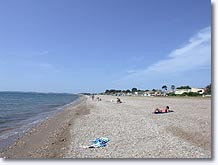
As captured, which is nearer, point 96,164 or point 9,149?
point 96,164

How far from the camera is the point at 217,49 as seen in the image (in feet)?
17.6

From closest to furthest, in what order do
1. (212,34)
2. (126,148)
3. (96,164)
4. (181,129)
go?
(96,164)
(212,34)
(126,148)
(181,129)

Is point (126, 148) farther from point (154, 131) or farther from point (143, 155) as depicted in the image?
point (154, 131)

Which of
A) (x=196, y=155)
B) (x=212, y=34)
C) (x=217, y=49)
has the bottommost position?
(x=196, y=155)

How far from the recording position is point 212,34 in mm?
5508

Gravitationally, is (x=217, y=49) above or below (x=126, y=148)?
above

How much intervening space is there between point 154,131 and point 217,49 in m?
3.40

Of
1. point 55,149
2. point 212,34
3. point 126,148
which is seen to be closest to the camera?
point 212,34

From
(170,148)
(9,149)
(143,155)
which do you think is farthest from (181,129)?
(9,149)

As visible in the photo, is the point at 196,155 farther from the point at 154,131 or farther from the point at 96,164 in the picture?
the point at 154,131

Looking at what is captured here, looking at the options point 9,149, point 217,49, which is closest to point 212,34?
point 217,49

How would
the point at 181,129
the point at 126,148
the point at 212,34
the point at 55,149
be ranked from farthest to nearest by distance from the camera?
the point at 181,129, the point at 55,149, the point at 126,148, the point at 212,34

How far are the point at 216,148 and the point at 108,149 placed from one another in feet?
7.81

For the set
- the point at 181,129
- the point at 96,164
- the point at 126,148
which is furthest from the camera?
the point at 181,129
